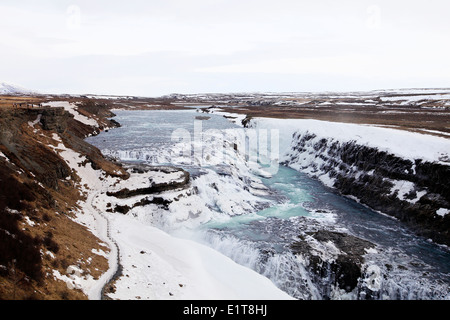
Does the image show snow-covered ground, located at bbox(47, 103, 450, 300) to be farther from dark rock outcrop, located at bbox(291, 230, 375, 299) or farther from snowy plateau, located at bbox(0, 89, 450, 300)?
dark rock outcrop, located at bbox(291, 230, 375, 299)

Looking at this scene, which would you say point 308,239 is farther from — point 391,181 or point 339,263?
point 391,181

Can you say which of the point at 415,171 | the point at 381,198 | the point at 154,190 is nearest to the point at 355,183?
the point at 381,198

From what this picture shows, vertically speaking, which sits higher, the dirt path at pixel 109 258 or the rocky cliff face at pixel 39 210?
the rocky cliff face at pixel 39 210

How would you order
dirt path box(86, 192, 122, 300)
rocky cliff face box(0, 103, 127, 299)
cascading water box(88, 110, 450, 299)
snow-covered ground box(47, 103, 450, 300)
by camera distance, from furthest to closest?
cascading water box(88, 110, 450, 299) → snow-covered ground box(47, 103, 450, 300) → dirt path box(86, 192, 122, 300) → rocky cliff face box(0, 103, 127, 299)

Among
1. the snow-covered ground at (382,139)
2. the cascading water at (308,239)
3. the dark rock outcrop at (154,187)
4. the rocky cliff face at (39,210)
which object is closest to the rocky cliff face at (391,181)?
the snow-covered ground at (382,139)

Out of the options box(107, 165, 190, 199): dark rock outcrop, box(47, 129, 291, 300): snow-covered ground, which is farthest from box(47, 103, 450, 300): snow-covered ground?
box(107, 165, 190, 199): dark rock outcrop

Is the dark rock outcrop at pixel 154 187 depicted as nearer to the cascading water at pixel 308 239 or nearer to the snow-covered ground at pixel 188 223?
the snow-covered ground at pixel 188 223

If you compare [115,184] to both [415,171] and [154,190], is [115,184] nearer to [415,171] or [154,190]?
[154,190]
